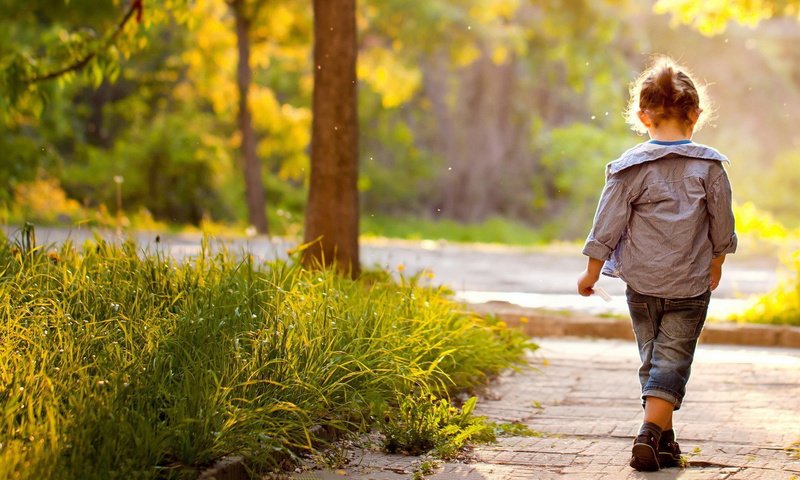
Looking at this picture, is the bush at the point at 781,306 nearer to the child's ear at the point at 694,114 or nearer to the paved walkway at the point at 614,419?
the paved walkway at the point at 614,419

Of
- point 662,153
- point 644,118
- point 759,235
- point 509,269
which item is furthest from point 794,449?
point 759,235

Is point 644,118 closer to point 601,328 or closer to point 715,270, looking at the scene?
point 715,270

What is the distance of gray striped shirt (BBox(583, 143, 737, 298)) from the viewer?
4.89 m

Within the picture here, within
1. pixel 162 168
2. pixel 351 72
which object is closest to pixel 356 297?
pixel 351 72

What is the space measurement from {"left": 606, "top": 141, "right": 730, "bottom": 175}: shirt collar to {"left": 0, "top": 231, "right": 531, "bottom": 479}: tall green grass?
1.37 meters

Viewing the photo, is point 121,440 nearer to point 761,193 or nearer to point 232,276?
point 232,276

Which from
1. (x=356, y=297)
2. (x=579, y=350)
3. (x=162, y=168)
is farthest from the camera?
(x=162, y=168)

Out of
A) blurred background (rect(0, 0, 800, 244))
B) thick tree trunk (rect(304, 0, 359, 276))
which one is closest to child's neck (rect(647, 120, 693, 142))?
thick tree trunk (rect(304, 0, 359, 276))

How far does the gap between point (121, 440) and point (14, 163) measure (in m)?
16.7

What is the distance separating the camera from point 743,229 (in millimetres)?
20797

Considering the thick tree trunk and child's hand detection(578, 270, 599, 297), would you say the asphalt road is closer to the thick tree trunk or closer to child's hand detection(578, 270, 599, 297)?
the thick tree trunk

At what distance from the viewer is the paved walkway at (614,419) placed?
4.72 metres

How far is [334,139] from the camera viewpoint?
366 inches

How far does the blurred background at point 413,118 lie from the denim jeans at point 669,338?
8513mm
